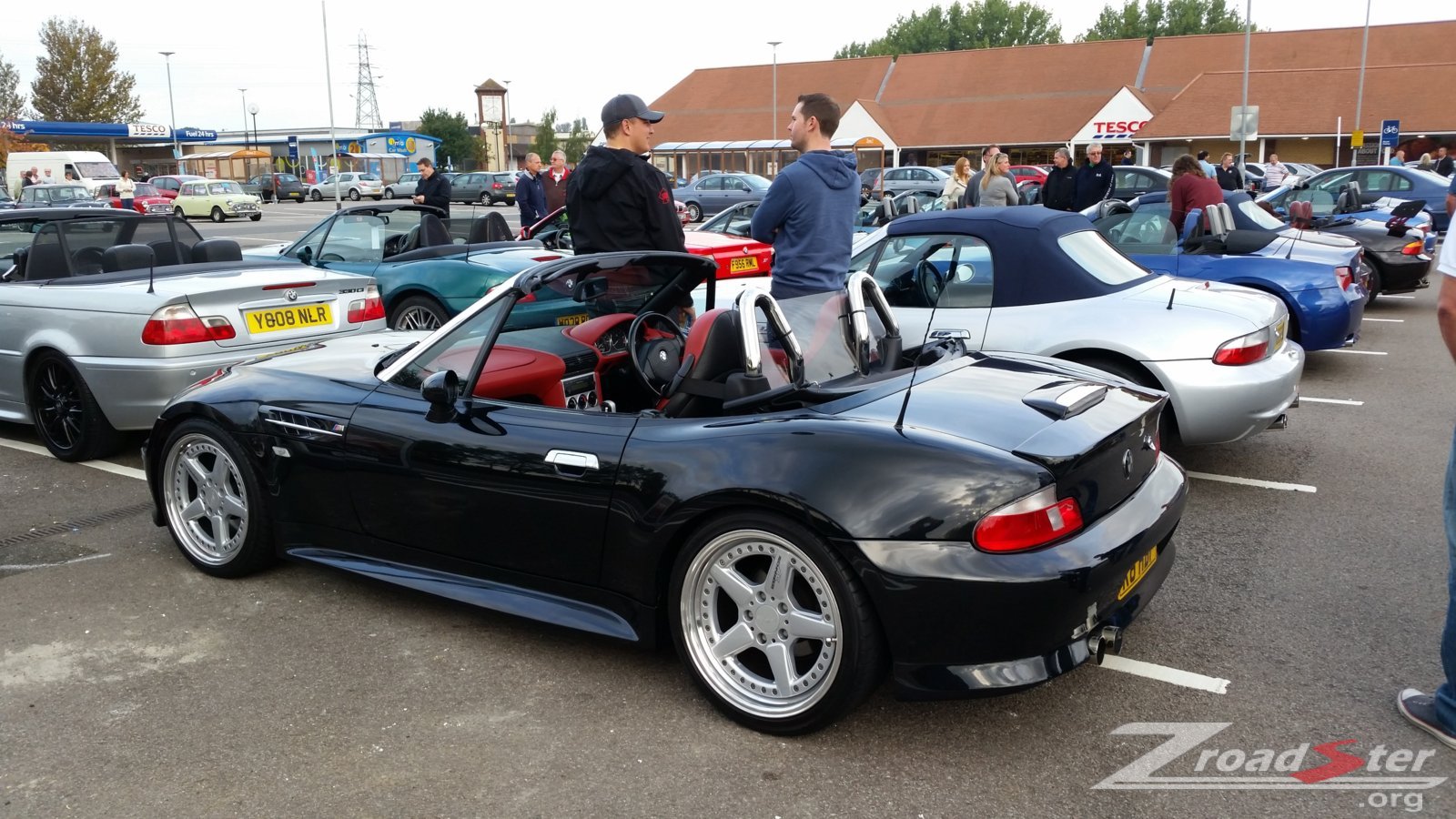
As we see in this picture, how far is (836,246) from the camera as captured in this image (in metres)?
5.23

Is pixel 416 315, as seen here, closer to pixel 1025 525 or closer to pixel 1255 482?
pixel 1255 482

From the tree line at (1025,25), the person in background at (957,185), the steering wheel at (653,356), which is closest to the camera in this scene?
the steering wheel at (653,356)

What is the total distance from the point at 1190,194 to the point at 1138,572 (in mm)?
6849

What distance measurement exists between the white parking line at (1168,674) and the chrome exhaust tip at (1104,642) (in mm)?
399

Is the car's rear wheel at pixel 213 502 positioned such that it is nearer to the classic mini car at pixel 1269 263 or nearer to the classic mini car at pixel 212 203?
the classic mini car at pixel 1269 263

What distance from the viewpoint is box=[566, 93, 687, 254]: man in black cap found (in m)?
5.39

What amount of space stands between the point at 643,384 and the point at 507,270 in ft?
15.4

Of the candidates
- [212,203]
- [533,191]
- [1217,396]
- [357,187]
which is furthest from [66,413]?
[357,187]

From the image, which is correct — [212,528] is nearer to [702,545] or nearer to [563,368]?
[563,368]

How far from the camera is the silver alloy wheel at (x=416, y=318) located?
28.5ft

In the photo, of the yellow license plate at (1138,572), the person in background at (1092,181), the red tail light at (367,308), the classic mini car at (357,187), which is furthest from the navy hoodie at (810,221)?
the classic mini car at (357,187)

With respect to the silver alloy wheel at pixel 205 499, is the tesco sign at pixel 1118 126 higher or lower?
higher

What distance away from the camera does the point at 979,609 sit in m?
2.89

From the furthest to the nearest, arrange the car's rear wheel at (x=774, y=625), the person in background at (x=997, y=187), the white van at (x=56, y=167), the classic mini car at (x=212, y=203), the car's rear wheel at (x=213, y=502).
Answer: the white van at (x=56, y=167) < the classic mini car at (x=212, y=203) < the person in background at (x=997, y=187) < the car's rear wheel at (x=213, y=502) < the car's rear wheel at (x=774, y=625)
